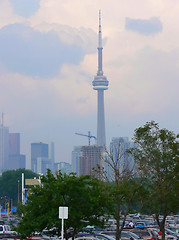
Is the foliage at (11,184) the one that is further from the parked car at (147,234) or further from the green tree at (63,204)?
the green tree at (63,204)

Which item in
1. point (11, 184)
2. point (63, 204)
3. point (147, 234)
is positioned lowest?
point (147, 234)

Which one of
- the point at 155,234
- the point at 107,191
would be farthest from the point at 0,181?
the point at 107,191

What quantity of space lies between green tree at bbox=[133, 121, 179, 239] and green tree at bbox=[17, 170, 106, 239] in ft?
30.0

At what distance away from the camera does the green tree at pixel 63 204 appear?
31766mm

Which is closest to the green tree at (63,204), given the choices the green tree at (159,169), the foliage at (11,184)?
the green tree at (159,169)

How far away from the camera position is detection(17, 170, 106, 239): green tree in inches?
1251

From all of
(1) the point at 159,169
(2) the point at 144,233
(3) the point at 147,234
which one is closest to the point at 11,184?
(2) the point at 144,233

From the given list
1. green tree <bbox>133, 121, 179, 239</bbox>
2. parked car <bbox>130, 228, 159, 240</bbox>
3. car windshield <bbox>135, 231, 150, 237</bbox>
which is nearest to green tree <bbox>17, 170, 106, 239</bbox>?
green tree <bbox>133, 121, 179, 239</bbox>

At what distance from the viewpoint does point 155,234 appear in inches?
1950

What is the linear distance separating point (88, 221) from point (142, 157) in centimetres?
1113

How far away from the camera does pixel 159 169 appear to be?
42594mm

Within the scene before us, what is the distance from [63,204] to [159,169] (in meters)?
12.5

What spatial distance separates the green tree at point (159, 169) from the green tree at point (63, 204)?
9.15 metres

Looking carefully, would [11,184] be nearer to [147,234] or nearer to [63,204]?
[147,234]
